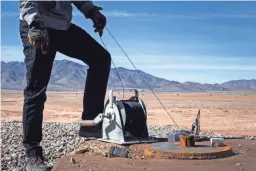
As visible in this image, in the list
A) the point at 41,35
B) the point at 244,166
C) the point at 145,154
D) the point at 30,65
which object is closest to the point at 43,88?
the point at 30,65

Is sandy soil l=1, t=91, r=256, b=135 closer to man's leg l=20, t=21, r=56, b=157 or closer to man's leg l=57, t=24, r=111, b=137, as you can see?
man's leg l=57, t=24, r=111, b=137

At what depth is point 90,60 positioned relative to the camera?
16.9 feet

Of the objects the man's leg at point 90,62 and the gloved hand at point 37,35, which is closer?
the gloved hand at point 37,35

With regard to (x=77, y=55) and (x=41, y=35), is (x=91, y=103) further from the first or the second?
(x=41, y=35)

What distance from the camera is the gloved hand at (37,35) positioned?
402 cm

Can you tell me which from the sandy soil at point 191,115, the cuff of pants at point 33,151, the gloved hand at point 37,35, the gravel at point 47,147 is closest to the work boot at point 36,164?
the cuff of pants at point 33,151

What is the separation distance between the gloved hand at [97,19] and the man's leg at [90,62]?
0.21m

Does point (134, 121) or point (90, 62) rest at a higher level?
point (90, 62)

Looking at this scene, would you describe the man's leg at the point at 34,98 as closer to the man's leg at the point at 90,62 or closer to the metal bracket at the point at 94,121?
the man's leg at the point at 90,62

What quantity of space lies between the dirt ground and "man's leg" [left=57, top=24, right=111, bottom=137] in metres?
1.07

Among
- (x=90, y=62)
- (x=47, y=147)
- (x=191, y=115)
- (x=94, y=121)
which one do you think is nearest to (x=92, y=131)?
(x=94, y=121)

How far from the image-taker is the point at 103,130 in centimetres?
529

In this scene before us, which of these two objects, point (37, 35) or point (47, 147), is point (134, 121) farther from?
point (47, 147)

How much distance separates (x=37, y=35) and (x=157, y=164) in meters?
1.60
